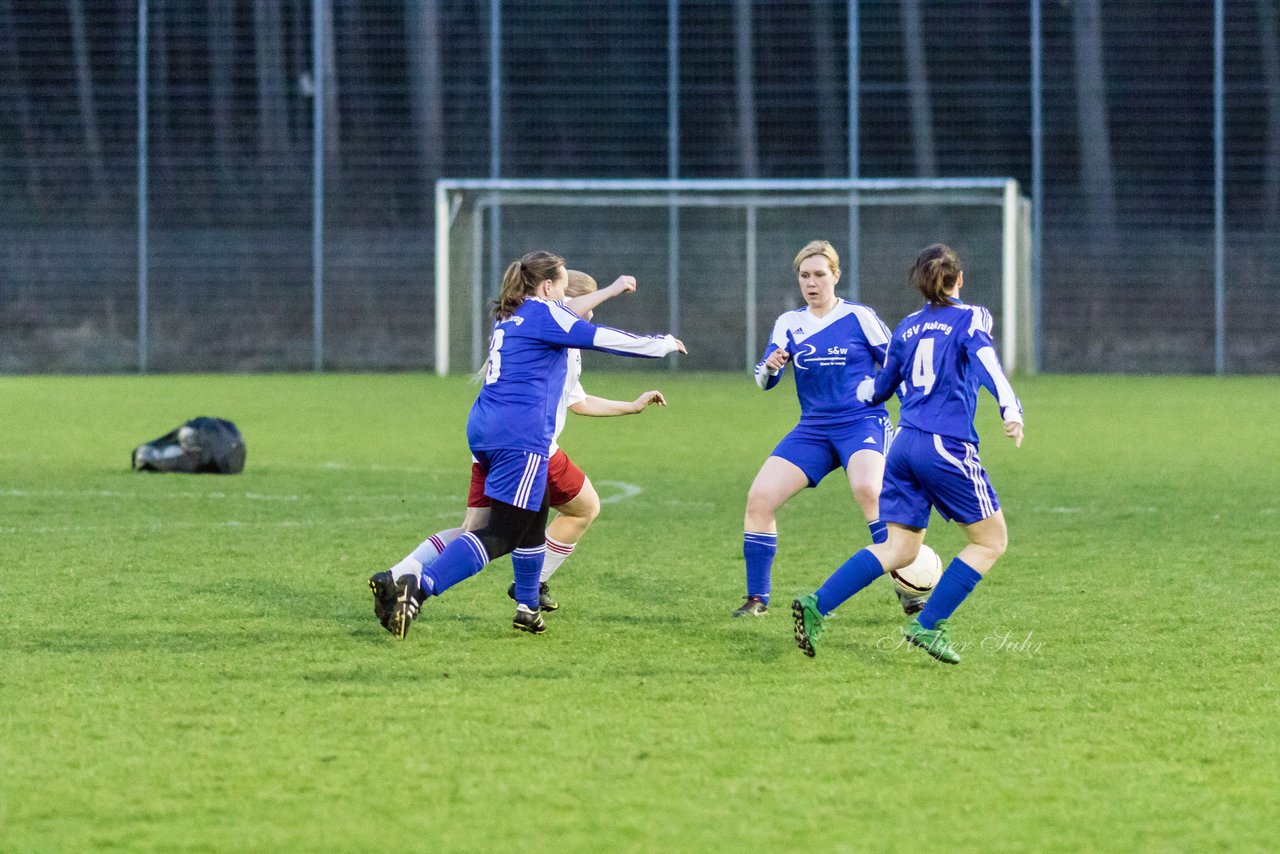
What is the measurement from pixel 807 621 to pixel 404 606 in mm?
1317

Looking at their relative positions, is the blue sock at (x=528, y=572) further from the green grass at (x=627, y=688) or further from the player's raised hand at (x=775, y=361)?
the player's raised hand at (x=775, y=361)

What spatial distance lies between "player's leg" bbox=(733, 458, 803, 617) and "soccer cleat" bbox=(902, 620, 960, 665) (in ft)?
3.27

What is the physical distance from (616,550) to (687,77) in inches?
746

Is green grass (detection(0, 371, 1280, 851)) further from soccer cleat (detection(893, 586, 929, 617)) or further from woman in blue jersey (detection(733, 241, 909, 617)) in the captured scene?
woman in blue jersey (detection(733, 241, 909, 617))

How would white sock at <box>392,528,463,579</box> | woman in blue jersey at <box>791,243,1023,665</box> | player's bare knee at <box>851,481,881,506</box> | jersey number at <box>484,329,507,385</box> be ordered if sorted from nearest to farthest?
woman in blue jersey at <box>791,243,1023,665</box>
white sock at <box>392,528,463,579</box>
jersey number at <box>484,329,507,385</box>
player's bare knee at <box>851,481,881,506</box>

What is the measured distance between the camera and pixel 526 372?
5.96 m

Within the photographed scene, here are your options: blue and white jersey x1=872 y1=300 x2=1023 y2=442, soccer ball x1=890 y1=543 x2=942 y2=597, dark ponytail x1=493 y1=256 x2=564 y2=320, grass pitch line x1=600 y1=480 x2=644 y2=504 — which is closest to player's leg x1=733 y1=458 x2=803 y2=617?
soccer ball x1=890 y1=543 x2=942 y2=597

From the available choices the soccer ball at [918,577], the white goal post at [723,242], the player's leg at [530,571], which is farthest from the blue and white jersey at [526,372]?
the white goal post at [723,242]

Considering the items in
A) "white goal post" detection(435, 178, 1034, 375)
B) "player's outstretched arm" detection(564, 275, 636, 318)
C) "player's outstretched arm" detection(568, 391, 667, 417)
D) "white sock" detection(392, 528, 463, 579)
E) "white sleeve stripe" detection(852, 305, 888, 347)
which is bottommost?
"white sock" detection(392, 528, 463, 579)

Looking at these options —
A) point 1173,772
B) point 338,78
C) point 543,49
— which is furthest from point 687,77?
point 1173,772

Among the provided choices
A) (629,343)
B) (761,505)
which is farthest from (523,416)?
(761,505)

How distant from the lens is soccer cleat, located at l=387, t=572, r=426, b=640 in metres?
5.59

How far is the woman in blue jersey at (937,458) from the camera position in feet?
17.9

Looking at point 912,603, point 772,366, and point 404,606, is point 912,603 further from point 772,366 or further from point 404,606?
point 404,606
